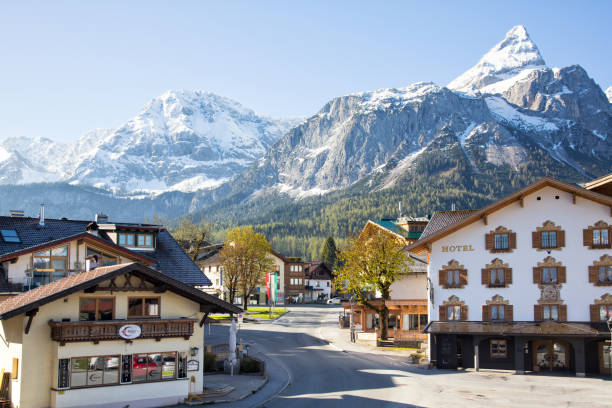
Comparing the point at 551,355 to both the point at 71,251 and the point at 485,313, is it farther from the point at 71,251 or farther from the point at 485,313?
the point at 71,251

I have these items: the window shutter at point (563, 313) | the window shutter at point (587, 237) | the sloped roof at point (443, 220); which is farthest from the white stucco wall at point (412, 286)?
the window shutter at point (587, 237)

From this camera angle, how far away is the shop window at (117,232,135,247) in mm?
48500

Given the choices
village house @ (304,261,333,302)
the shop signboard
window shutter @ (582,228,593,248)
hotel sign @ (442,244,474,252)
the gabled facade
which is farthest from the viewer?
village house @ (304,261,333,302)

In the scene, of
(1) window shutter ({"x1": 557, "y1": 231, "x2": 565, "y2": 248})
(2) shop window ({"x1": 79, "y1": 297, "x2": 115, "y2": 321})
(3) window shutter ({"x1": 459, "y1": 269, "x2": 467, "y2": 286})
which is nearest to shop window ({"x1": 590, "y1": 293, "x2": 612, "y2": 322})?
(1) window shutter ({"x1": 557, "y1": 231, "x2": 565, "y2": 248})

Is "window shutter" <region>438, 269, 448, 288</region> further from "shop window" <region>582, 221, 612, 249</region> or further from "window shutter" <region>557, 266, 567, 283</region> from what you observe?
"shop window" <region>582, 221, 612, 249</region>

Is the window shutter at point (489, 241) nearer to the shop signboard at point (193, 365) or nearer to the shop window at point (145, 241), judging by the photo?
the shop signboard at point (193, 365)

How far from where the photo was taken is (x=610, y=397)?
3662 cm

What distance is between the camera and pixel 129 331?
31859 mm

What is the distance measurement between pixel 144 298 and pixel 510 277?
28307mm

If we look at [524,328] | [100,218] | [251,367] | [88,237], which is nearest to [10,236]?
[88,237]

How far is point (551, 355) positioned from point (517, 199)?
464 inches

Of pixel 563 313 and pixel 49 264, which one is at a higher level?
pixel 49 264

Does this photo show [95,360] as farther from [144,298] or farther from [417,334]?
[417,334]

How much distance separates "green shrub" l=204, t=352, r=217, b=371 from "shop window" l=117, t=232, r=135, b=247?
33.9ft
